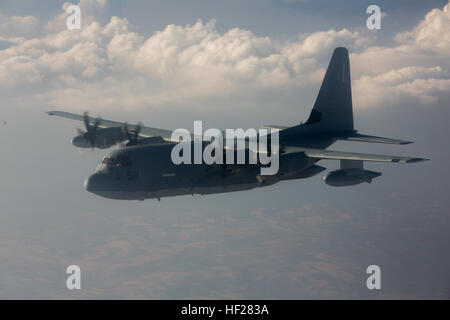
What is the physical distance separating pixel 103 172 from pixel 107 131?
9.21 m

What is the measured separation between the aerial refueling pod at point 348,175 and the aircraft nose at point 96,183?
16.7m

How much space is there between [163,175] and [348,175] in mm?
14624

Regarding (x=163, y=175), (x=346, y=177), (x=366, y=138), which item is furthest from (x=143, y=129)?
(x=366, y=138)

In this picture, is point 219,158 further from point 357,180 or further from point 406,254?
point 406,254

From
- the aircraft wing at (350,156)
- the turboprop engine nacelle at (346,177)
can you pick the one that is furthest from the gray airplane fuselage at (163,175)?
the turboprop engine nacelle at (346,177)

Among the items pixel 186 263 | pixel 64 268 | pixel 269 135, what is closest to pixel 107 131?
pixel 269 135

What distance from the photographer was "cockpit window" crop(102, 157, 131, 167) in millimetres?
25188

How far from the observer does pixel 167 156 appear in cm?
2684

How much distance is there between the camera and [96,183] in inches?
965

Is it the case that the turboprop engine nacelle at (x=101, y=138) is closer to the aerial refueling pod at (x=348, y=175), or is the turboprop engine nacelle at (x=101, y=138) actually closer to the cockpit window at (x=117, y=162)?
the cockpit window at (x=117, y=162)

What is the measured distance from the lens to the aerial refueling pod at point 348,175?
1130 inches

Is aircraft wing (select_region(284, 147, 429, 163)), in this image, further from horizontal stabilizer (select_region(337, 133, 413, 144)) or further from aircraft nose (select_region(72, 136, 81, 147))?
aircraft nose (select_region(72, 136, 81, 147))

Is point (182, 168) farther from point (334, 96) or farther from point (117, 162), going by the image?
point (334, 96)

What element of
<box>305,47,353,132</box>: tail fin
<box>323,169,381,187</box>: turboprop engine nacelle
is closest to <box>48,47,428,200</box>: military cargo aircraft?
<box>323,169,381,187</box>: turboprop engine nacelle
